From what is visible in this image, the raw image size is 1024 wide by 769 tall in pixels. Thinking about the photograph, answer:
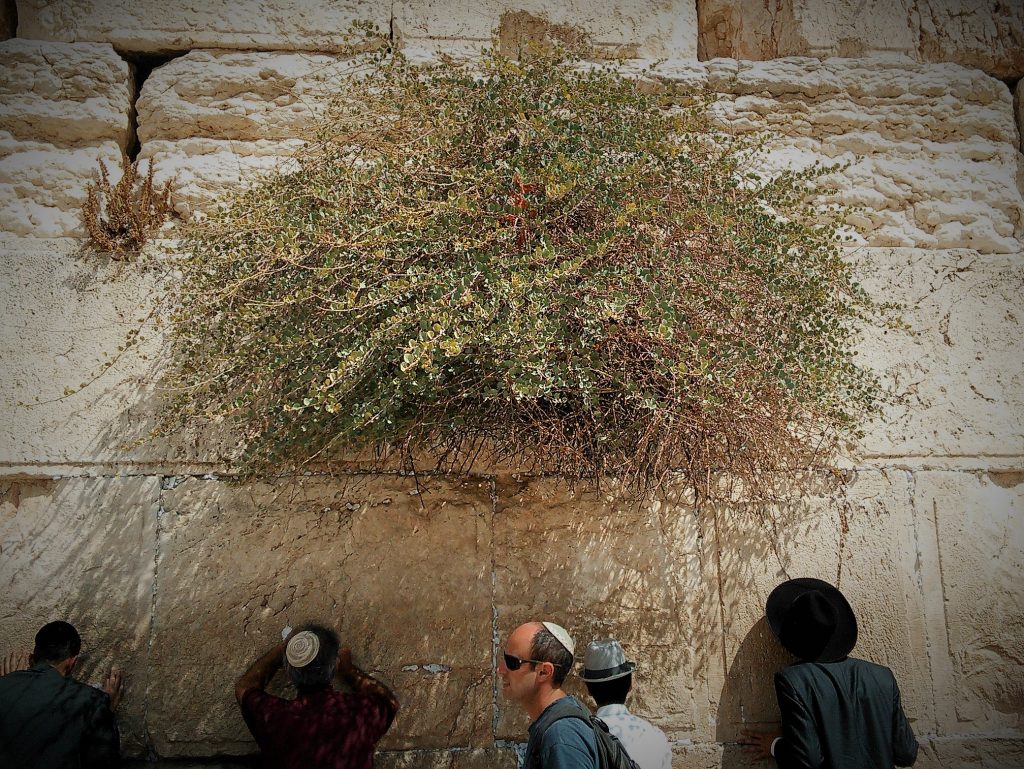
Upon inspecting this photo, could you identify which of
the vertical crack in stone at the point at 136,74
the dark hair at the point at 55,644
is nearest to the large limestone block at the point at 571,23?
the vertical crack in stone at the point at 136,74

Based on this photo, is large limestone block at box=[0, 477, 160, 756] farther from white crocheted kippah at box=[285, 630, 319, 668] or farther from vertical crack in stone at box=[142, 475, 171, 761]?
white crocheted kippah at box=[285, 630, 319, 668]

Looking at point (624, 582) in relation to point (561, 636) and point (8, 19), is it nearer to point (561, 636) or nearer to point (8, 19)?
point (561, 636)

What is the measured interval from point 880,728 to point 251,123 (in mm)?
3761

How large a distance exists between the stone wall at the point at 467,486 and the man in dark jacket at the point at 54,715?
1.00ft

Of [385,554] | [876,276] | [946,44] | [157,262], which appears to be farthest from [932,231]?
[157,262]

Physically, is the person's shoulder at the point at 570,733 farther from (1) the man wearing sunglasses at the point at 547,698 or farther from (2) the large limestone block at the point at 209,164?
(2) the large limestone block at the point at 209,164

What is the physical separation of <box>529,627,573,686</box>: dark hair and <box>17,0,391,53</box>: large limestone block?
302 centimetres

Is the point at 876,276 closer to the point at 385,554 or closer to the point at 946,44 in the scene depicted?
the point at 946,44

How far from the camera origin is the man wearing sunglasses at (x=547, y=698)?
6.81ft

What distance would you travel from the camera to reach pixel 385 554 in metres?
3.29

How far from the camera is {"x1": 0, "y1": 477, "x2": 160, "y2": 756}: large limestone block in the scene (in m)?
3.11

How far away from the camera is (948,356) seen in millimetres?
3820

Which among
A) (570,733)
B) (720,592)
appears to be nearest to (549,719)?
(570,733)

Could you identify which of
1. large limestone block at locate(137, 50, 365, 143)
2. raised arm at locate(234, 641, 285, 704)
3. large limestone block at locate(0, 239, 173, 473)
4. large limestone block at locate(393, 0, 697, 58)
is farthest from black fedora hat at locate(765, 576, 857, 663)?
large limestone block at locate(137, 50, 365, 143)
